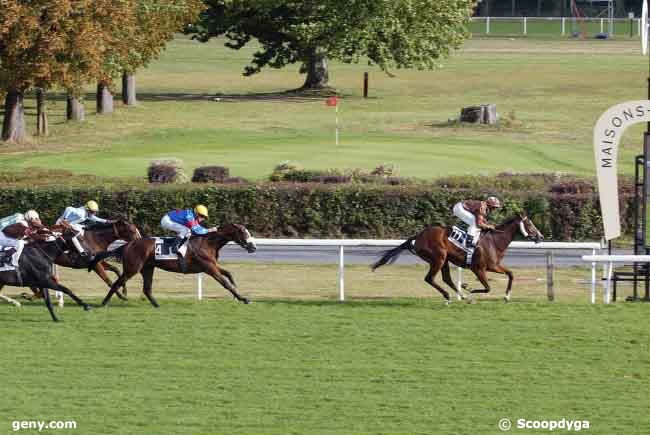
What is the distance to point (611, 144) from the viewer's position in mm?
16766

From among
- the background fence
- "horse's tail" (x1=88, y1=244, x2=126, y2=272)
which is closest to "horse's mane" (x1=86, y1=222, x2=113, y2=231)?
"horse's tail" (x1=88, y1=244, x2=126, y2=272)

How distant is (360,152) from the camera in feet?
109

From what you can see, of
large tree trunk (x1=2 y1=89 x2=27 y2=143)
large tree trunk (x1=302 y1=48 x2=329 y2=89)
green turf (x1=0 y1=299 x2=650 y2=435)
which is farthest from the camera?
large tree trunk (x1=302 y1=48 x2=329 y2=89)

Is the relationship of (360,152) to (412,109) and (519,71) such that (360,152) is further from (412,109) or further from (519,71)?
(519,71)

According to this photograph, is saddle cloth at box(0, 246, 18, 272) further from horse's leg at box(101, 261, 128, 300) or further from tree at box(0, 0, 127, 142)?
tree at box(0, 0, 127, 142)

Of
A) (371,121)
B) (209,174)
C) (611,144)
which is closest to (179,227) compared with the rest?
(611,144)

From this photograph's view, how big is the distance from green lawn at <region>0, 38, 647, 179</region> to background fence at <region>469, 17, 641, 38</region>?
9.78m

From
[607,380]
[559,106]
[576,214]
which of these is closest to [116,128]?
[559,106]

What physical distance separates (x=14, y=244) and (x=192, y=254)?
2.03m

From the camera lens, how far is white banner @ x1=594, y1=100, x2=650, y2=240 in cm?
1662

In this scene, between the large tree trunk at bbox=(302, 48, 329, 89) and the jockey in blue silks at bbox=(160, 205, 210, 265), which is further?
the large tree trunk at bbox=(302, 48, 329, 89)

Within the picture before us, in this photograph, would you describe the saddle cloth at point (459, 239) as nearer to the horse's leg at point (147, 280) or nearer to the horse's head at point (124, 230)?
the horse's leg at point (147, 280)

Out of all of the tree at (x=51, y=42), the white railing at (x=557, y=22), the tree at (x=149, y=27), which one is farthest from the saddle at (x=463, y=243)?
the white railing at (x=557, y=22)

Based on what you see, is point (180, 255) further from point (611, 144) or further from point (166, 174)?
point (166, 174)
